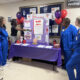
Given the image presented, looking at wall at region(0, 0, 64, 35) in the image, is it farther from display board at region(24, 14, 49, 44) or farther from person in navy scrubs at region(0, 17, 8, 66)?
person in navy scrubs at region(0, 17, 8, 66)

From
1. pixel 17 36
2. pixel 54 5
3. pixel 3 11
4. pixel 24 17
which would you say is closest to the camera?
pixel 54 5

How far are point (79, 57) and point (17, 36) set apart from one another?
3.16 m

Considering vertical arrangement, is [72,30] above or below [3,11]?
below

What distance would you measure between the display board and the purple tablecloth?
1.67ft

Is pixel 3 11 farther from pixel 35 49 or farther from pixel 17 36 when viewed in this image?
pixel 35 49

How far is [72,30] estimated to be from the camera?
2832 mm

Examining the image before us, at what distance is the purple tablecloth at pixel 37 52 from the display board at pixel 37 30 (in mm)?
509

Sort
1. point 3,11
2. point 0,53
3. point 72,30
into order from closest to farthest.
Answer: point 72,30, point 0,53, point 3,11

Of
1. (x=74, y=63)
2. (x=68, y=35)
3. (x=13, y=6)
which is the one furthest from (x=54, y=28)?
(x=13, y=6)

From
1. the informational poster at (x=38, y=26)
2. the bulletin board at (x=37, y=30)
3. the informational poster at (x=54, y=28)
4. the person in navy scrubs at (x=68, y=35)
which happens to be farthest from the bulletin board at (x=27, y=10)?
the person in navy scrubs at (x=68, y=35)

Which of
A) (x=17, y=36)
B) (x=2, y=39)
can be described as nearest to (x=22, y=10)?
(x=17, y=36)

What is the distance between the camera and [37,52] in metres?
3.22

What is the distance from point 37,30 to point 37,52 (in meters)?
0.86

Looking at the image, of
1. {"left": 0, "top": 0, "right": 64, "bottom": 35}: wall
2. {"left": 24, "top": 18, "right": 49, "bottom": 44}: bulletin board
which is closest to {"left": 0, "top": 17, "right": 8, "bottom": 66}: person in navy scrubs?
{"left": 24, "top": 18, "right": 49, "bottom": 44}: bulletin board
